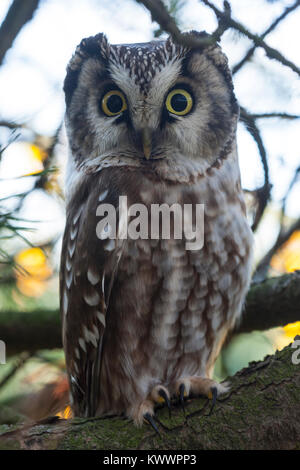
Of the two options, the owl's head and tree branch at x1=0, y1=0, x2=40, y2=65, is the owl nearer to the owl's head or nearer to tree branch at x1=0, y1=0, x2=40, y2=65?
the owl's head

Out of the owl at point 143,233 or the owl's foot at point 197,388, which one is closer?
the owl's foot at point 197,388

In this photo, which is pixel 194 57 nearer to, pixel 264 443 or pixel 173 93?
pixel 173 93

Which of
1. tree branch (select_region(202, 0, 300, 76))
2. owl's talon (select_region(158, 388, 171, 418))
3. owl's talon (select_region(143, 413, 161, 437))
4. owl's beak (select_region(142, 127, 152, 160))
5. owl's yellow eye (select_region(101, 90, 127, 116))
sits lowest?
owl's talon (select_region(143, 413, 161, 437))

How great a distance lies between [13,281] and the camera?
2721 mm

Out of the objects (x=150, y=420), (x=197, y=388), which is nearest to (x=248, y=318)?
(x=197, y=388)

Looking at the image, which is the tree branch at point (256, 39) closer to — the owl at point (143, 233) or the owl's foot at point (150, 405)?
the owl at point (143, 233)

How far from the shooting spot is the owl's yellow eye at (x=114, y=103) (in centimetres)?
217

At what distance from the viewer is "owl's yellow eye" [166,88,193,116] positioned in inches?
85.0

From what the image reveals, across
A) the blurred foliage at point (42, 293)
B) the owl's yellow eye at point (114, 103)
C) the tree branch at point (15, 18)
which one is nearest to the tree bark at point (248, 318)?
the blurred foliage at point (42, 293)

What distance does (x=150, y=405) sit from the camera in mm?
1828

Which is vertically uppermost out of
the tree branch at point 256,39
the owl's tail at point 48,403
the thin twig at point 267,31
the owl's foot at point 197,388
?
the thin twig at point 267,31

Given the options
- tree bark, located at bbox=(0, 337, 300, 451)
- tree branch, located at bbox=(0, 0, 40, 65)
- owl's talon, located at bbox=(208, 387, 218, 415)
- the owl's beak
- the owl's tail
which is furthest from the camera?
the owl's tail

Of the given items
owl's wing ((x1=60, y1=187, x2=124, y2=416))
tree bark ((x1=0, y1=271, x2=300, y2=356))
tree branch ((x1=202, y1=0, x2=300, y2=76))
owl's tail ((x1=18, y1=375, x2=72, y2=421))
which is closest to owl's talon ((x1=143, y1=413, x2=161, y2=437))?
owl's wing ((x1=60, y1=187, x2=124, y2=416))
